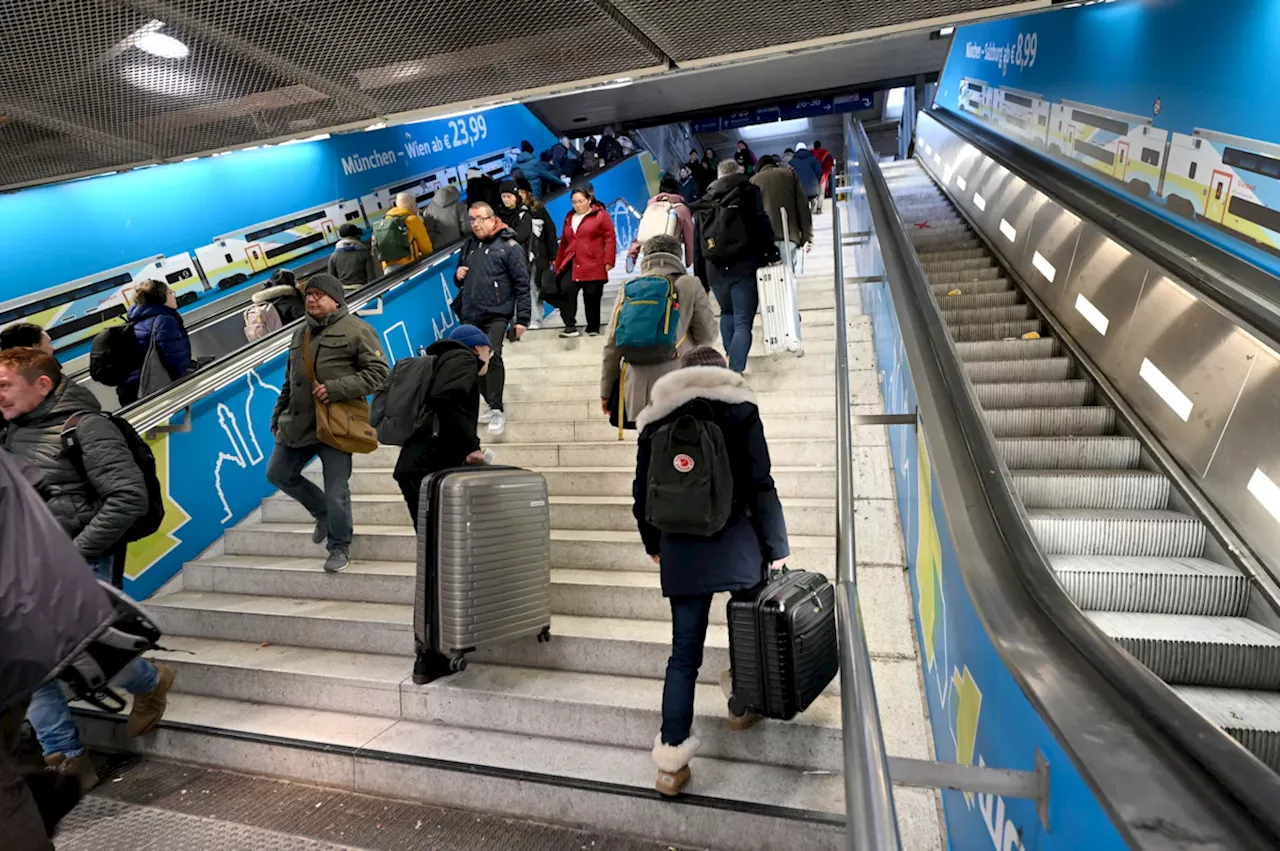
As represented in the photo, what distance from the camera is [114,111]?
341cm

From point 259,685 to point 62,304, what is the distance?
6.14 metres

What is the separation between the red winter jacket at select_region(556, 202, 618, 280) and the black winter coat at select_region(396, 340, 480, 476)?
11.1 ft

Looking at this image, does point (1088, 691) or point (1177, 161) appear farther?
point (1177, 161)

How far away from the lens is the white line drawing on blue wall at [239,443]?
553 cm

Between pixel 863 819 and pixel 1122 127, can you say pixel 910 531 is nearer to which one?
pixel 863 819

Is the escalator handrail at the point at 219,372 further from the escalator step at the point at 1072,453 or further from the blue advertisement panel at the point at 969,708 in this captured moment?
the escalator step at the point at 1072,453

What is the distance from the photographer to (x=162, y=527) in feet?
16.7

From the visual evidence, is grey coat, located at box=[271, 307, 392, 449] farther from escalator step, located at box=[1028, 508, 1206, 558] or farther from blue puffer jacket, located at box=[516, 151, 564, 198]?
blue puffer jacket, located at box=[516, 151, 564, 198]

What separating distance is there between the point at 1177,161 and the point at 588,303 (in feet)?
15.2

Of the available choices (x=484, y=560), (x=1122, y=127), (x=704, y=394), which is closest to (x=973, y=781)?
(x=704, y=394)

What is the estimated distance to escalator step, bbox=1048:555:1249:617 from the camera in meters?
2.83

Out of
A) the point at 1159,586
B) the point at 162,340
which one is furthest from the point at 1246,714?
the point at 162,340

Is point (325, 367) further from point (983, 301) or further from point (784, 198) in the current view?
point (983, 301)

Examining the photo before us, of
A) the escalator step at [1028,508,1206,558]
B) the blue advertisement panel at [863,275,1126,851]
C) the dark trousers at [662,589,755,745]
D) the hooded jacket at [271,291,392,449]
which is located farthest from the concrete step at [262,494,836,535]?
the dark trousers at [662,589,755,745]
